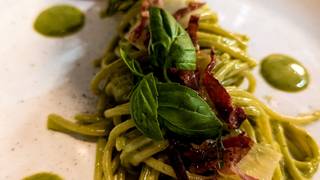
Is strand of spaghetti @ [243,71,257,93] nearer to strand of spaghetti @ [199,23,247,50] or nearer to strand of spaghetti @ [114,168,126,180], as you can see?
strand of spaghetti @ [199,23,247,50]

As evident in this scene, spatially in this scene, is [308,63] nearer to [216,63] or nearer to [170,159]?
[216,63]

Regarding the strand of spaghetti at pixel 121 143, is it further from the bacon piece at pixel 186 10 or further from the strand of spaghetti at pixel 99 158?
the bacon piece at pixel 186 10

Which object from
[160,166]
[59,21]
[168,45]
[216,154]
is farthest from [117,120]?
[59,21]

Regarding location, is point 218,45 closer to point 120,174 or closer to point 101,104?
point 101,104

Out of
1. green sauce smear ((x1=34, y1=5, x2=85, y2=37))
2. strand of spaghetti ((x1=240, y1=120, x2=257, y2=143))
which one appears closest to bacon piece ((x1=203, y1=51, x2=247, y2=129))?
strand of spaghetti ((x1=240, y1=120, x2=257, y2=143))

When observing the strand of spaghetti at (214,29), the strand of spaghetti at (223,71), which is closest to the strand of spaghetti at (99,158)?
the strand of spaghetti at (223,71)

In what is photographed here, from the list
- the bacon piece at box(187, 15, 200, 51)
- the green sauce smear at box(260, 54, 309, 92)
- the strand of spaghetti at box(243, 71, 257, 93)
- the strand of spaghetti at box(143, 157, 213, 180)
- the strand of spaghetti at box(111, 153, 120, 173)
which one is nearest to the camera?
the strand of spaghetti at box(143, 157, 213, 180)

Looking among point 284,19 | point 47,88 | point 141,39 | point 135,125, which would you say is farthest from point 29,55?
point 284,19
